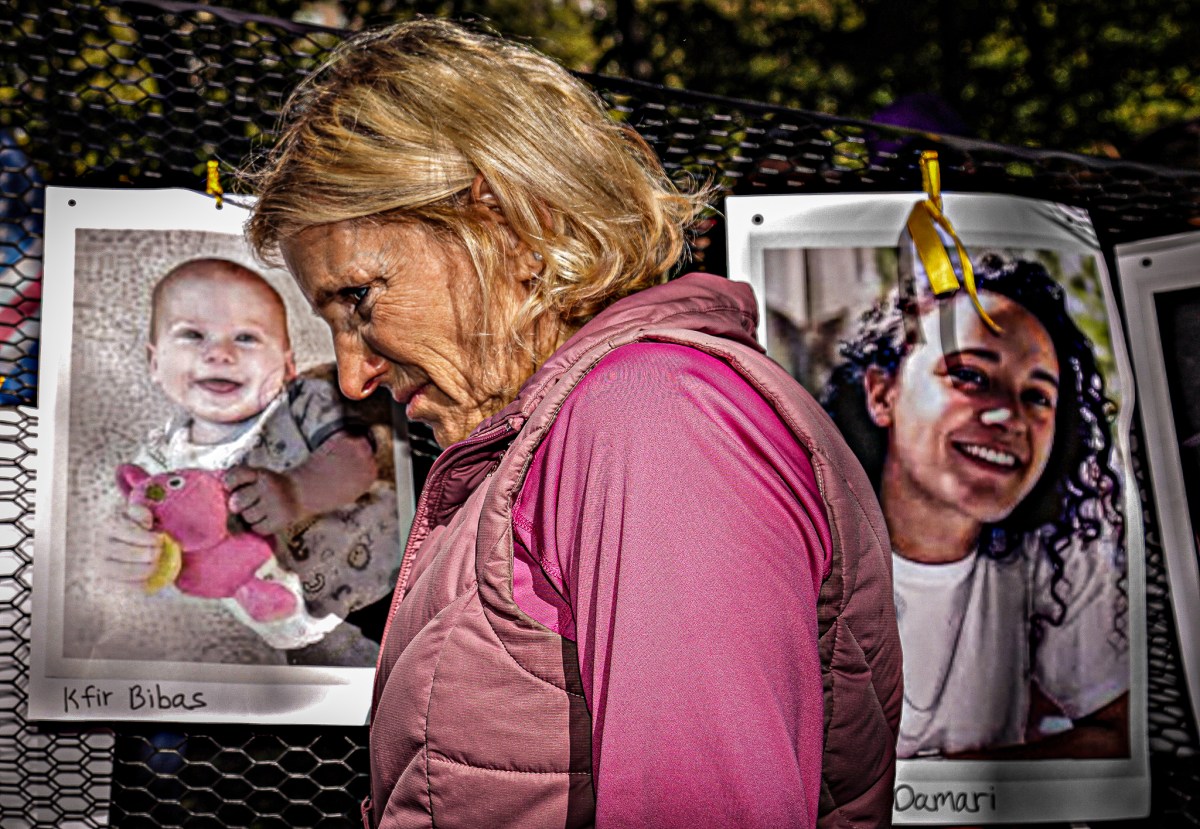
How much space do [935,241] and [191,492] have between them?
1.15 m

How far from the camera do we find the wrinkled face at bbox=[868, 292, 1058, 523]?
1.50 meters

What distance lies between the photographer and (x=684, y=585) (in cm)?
72

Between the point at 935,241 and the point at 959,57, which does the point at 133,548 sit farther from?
the point at 959,57

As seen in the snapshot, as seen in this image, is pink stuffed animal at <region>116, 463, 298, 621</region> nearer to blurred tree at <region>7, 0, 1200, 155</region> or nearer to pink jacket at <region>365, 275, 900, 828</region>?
pink jacket at <region>365, 275, 900, 828</region>

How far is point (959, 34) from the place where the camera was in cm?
343

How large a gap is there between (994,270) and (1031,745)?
27.6 inches

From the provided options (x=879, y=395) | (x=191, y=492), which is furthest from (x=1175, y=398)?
(x=191, y=492)

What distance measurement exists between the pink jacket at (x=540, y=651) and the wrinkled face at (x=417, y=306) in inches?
6.5

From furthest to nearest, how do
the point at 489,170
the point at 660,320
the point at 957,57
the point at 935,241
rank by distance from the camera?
the point at 957,57
the point at 935,241
the point at 489,170
the point at 660,320

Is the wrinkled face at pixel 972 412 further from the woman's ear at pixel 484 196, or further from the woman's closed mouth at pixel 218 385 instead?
the woman's closed mouth at pixel 218 385

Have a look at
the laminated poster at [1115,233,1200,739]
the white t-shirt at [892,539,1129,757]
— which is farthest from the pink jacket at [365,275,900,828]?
the laminated poster at [1115,233,1200,739]

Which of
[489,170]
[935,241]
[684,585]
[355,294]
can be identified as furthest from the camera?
[935,241]

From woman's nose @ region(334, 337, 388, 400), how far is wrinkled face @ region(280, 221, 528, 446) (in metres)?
0.02

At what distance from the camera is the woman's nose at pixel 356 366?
1.24 m
